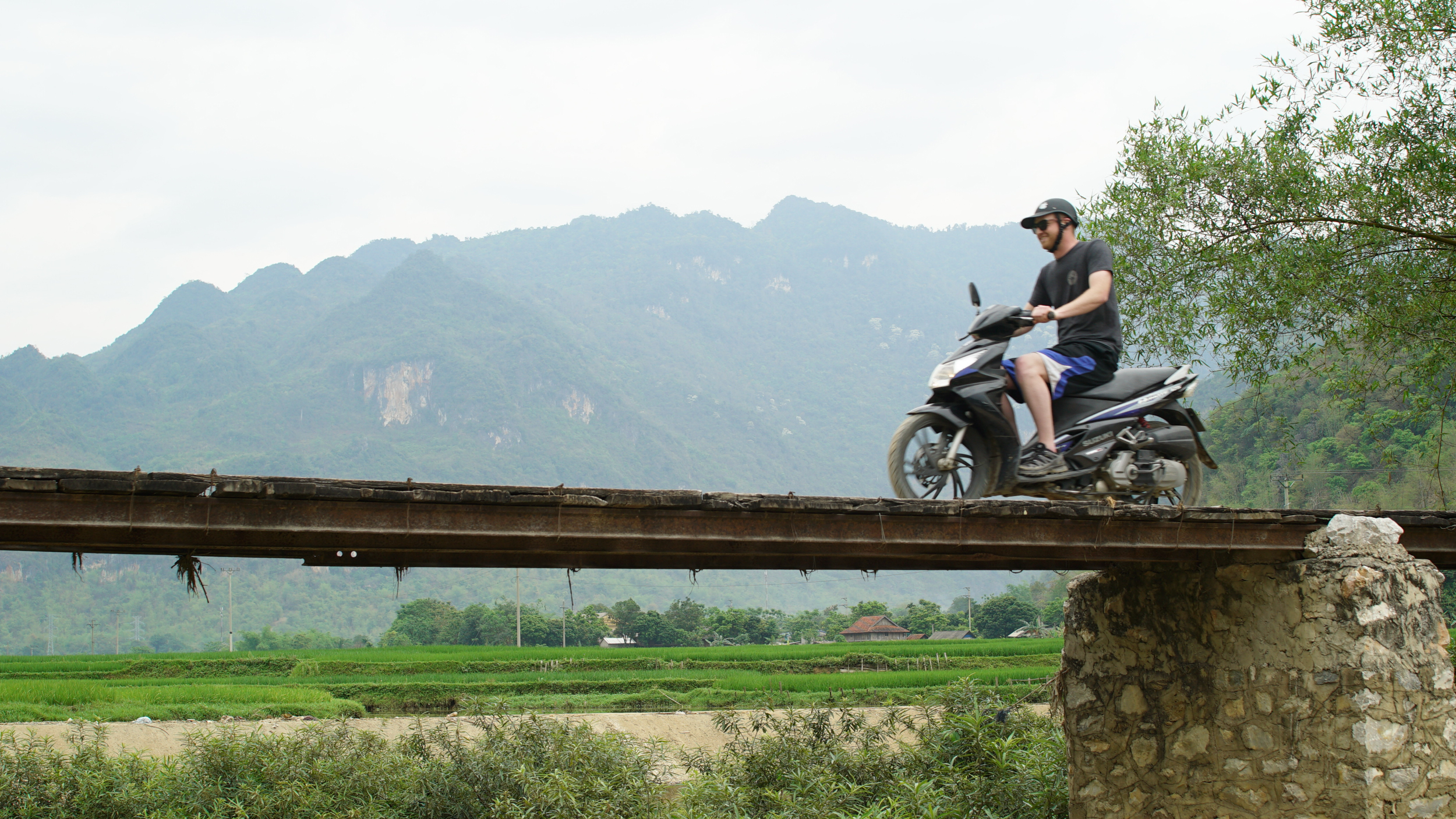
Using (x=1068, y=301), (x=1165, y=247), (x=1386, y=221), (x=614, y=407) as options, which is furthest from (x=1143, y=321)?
(x=614, y=407)

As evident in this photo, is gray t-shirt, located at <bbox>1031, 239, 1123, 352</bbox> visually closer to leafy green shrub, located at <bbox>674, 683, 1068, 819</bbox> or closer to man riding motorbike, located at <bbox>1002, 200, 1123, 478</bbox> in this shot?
man riding motorbike, located at <bbox>1002, 200, 1123, 478</bbox>

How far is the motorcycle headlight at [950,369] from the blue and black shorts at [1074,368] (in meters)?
0.25

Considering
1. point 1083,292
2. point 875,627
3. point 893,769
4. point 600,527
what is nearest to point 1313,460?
point 875,627

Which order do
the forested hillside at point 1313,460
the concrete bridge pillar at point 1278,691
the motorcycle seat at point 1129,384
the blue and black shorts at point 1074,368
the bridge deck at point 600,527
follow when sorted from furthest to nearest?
1. the forested hillside at point 1313,460
2. the motorcycle seat at point 1129,384
3. the blue and black shorts at point 1074,368
4. the concrete bridge pillar at point 1278,691
5. the bridge deck at point 600,527

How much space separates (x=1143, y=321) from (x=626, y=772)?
837cm

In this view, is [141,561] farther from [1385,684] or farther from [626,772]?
[1385,684]

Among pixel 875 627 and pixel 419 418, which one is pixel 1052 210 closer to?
pixel 875 627

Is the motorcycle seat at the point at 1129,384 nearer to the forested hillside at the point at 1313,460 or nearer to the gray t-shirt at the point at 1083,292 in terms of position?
the gray t-shirt at the point at 1083,292

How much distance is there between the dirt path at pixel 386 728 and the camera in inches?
566

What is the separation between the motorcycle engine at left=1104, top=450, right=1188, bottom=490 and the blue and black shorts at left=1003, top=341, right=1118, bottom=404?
49 centimetres

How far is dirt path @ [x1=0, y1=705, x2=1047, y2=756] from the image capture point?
1437 centimetres

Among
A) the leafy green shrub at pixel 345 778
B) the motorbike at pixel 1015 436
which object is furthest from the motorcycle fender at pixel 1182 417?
the leafy green shrub at pixel 345 778

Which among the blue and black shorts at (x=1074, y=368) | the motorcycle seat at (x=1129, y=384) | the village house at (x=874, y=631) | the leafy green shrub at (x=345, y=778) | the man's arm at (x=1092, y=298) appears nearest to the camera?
the man's arm at (x=1092, y=298)

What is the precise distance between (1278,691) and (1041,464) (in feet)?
5.87
